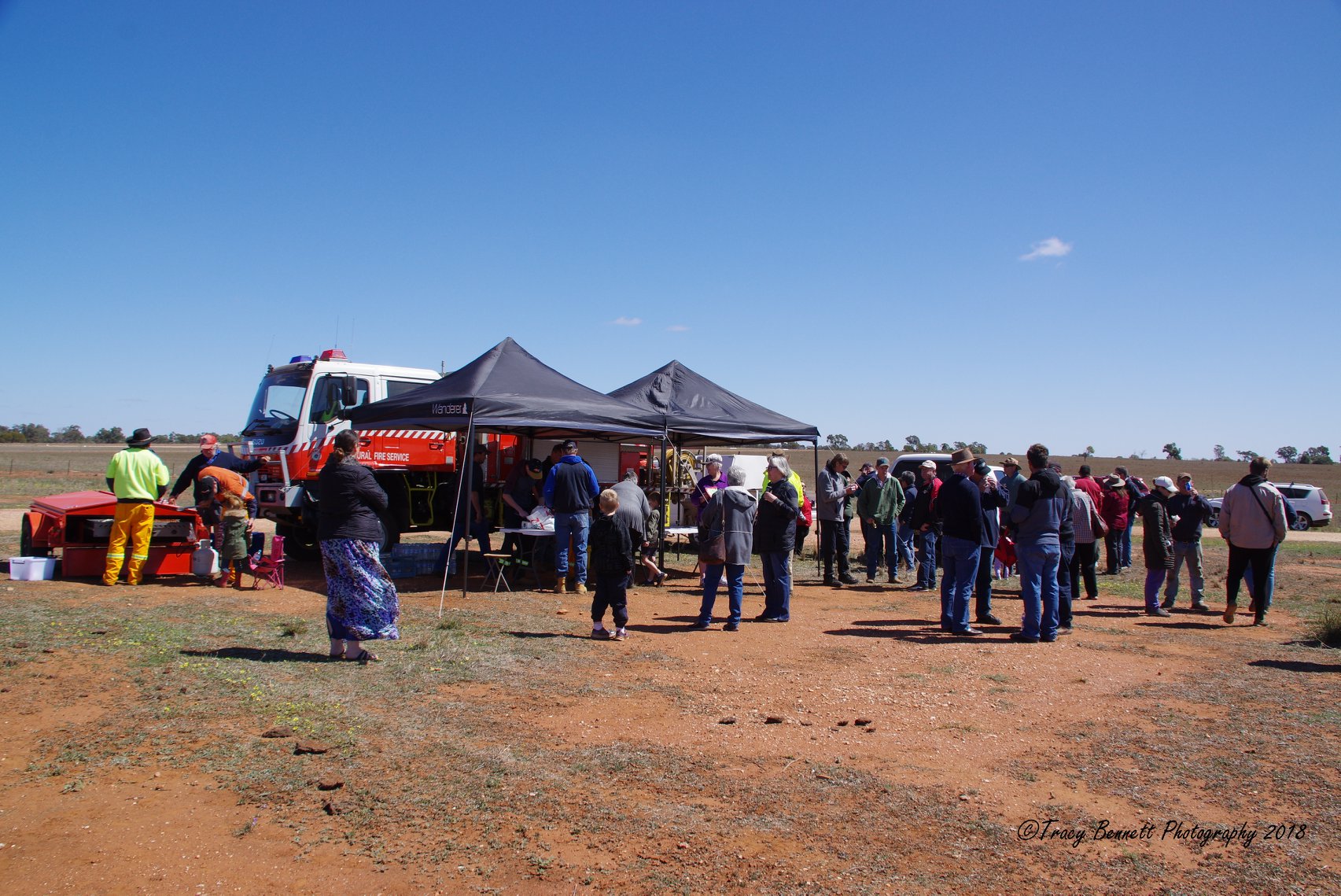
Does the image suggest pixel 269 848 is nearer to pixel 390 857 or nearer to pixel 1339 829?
pixel 390 857

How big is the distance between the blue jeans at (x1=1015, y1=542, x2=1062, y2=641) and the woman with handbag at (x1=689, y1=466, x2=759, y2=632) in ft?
8.06

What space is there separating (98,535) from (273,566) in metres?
2.08

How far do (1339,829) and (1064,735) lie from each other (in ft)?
4.90

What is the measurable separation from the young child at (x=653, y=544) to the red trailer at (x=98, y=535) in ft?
17.5

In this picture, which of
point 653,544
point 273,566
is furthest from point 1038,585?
point 273,566

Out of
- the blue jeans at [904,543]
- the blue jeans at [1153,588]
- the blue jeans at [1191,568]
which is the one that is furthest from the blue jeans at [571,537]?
the blue jeans at [1191,568]

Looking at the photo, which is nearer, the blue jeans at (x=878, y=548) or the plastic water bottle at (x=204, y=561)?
the plastic water bottle at (x=204, y=561)

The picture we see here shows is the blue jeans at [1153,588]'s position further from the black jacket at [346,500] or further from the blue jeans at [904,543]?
the black jacket at [346,500]

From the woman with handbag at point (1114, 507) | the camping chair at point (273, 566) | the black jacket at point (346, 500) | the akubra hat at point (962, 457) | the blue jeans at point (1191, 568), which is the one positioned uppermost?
the akubra hat at point (962, 457)

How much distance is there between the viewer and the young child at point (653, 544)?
36.6 ft

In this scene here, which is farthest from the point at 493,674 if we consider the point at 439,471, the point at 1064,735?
the point at 439,471

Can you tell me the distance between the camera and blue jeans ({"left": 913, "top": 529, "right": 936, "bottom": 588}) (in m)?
11.6

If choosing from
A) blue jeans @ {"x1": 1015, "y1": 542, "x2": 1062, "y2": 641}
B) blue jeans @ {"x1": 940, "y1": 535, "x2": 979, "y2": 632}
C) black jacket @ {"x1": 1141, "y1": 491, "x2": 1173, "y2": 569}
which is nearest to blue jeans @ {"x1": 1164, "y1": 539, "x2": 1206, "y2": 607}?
black jacket @ {"x1": 1141, "y1": 491, "x2": 1173, "y2": 569}

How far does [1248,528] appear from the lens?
9.11 m
